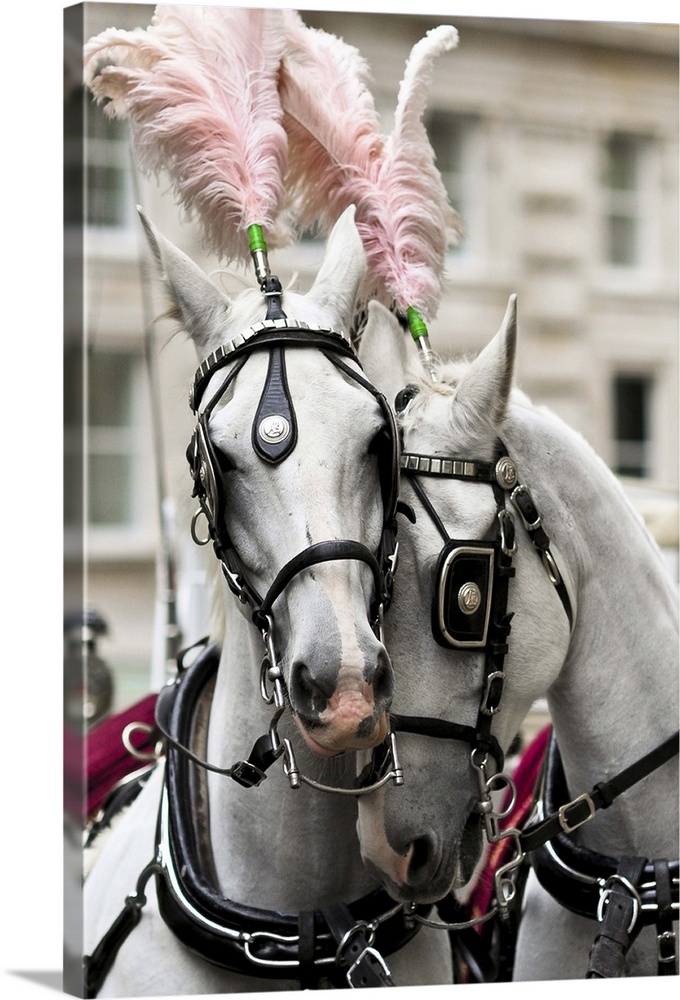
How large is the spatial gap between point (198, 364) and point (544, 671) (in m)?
0.70

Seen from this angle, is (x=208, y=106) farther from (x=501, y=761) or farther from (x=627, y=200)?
(x=627, y=200)

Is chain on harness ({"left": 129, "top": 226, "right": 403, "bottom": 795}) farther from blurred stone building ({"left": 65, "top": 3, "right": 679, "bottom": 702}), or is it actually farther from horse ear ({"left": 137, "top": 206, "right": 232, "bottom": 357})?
blurred stone building ({"left": 65, "top": 3, "right": 679, "bottom": 702})

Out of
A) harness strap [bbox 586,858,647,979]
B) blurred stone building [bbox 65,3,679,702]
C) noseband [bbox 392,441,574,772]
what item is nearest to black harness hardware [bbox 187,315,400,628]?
noseband [bbox 392,441,574,772]

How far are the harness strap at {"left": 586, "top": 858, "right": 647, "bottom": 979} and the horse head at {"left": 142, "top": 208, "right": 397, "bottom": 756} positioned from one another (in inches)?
23.6

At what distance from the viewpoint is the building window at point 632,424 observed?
813 centimetres

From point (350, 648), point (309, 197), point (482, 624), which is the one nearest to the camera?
point (350, 648)

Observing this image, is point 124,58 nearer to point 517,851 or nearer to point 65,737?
point 65,737

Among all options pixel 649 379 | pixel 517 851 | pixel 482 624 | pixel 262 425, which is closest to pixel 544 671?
pixel 482 624

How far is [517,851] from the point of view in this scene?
1.99 meters

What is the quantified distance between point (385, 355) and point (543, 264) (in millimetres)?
6573

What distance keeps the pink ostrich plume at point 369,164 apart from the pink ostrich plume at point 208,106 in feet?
0.26

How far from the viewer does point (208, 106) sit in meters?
1.98

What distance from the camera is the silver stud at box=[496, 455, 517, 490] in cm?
185

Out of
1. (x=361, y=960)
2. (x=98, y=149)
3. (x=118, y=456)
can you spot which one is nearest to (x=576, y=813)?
(x=361, y=960)
